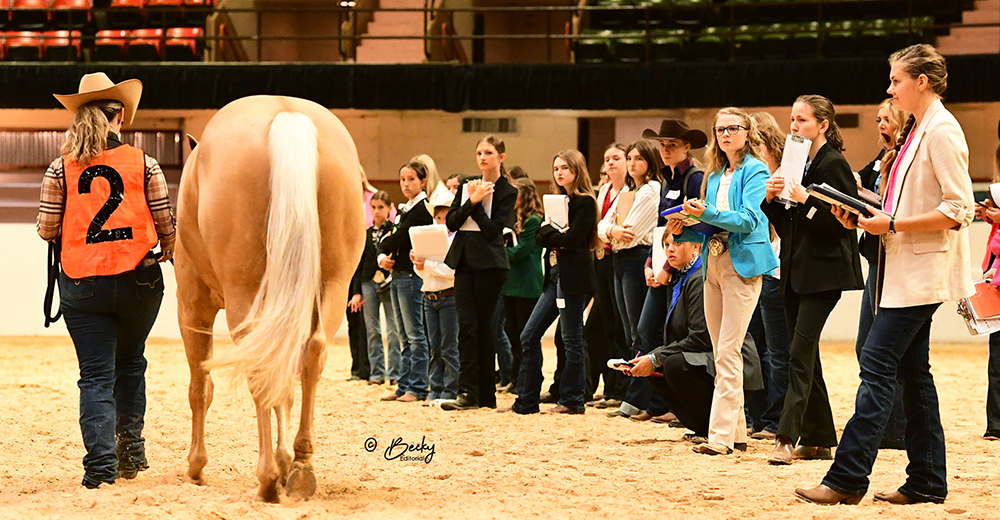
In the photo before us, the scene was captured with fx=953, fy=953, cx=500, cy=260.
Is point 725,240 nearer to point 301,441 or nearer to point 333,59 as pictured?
point 301,441

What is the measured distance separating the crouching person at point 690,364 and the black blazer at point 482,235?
1.34 metres

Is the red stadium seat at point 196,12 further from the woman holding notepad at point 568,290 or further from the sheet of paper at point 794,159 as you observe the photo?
the sheet of paper at point 794,159

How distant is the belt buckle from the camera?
4902 mm

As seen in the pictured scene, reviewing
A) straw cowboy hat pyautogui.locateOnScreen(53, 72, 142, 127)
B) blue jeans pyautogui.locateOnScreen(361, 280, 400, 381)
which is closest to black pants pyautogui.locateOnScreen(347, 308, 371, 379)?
blue jeans pyautogui.locateOnScreen(361, 280, 400, 381)

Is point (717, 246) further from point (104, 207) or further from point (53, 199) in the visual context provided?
point (53, 199)

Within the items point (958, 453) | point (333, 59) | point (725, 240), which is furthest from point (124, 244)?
point (333, 59)

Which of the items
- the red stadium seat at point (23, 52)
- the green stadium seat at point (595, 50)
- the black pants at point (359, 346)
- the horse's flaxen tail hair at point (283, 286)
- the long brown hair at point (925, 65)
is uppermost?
the green stadium seat at point (595, 50)

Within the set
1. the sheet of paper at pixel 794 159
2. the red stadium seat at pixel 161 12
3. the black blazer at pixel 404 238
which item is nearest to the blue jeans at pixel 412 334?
the black blazer at pixel 404 238

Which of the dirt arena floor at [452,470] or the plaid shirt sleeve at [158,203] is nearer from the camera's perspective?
the dirt arena floor at [452,470]

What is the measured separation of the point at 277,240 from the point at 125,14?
13.2 m

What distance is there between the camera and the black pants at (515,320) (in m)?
7.55

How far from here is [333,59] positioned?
55.4ft

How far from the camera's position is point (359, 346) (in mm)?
8617

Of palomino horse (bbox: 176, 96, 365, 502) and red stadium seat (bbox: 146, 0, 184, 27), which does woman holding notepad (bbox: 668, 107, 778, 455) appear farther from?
red stadium seat (bbox: 146, 0, 184, 27)
